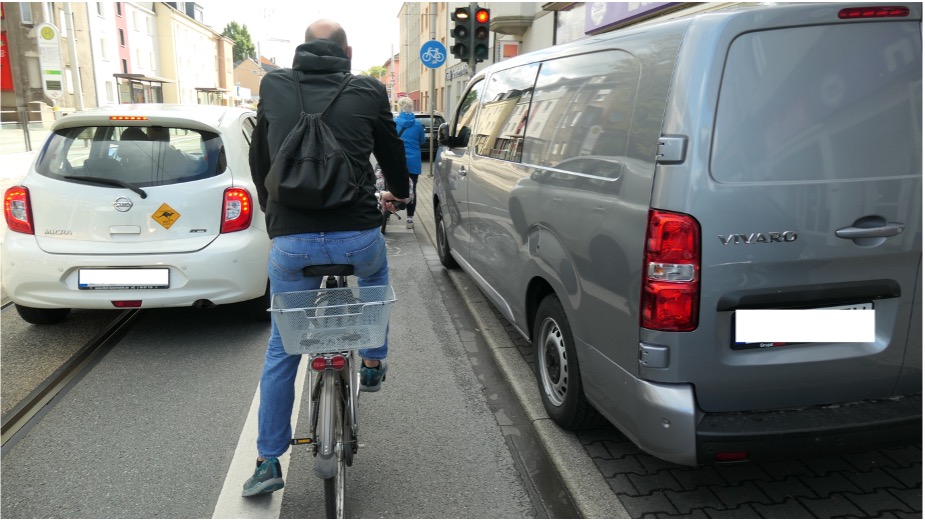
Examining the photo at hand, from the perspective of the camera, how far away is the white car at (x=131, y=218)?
14.3 ft

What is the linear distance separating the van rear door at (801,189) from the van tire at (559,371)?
0.81 m

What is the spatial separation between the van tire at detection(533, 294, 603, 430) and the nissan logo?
274 centimetres

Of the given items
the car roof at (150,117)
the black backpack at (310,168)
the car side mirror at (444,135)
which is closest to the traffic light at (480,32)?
the car side mirror at (444,135)

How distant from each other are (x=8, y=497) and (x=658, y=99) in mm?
3133

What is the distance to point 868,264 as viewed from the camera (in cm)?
241

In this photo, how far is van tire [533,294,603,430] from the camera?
3189mm

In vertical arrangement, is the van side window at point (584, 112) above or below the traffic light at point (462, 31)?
below

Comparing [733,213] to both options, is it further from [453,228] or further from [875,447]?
[453,228]

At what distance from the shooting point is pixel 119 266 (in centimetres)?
434

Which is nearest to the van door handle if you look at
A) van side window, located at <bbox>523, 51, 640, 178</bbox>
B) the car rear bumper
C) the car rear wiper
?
van side window, located at <bbox>523, 51, 640, 178</bbox>

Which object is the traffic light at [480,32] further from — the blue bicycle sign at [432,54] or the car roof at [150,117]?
the car roof at [150,117]

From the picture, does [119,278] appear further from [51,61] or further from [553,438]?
[51,61]

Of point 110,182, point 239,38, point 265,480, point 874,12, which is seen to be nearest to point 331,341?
point 265,480

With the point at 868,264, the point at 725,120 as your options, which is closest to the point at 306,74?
the point at 725,120
